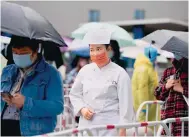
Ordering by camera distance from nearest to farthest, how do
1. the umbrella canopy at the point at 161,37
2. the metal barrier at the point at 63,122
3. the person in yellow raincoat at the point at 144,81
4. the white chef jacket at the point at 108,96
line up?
the white chef jacket at the point at 108,96, the umbrella canopy at the point at 161,37, the metal barrier at the point at 63,122, the person in yellow raincoat at the point at 144,81

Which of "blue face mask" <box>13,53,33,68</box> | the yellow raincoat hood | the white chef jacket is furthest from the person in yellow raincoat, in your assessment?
"blue face mask" <box>13,53,33,68</box>

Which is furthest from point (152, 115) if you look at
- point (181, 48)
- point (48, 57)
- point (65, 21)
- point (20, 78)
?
point (65, 21)

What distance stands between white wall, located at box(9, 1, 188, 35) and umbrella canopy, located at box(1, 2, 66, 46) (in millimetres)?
23295

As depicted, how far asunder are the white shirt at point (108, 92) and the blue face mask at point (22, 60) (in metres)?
0.68

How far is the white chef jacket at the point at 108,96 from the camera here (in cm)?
445

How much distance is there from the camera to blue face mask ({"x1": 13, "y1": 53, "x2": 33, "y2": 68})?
13.6ft

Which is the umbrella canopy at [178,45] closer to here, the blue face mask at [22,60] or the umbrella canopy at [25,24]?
the umbrella canopy at [25,24]

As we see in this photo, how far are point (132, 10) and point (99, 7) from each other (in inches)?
95.7

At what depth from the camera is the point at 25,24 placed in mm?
4082

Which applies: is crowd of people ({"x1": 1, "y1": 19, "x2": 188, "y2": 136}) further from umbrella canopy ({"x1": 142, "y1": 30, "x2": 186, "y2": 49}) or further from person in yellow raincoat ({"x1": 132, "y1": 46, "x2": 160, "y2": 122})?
person in yellow raincoat ({"x1": 132, "y1": 46, "x2": 160, "y2": 122})

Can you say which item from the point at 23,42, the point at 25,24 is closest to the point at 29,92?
the point at 23,42

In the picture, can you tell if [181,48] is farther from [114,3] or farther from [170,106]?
[114,3]

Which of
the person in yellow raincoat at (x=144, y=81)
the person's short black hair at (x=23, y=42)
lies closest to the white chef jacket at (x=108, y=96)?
the person's short black hair at (x=23, y=42)

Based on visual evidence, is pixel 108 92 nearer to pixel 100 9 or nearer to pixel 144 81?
pixel 144 81
